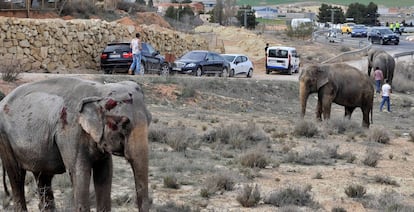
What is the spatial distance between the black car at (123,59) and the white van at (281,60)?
16047 millimetres

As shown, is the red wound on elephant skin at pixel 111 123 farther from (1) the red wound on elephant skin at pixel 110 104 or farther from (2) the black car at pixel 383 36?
(2) the black car at pixel 383 36

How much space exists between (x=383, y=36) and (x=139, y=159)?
247 ft

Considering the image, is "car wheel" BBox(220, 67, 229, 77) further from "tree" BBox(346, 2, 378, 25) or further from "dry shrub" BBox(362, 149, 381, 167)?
"tree" BBox(346, 2, 378, 25)

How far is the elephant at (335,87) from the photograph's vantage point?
23234 mm

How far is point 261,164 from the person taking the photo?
16.4 m

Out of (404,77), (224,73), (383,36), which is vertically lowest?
(404,77)

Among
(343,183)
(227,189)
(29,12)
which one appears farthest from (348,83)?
(29,12)

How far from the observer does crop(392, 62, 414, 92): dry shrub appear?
46312 mm

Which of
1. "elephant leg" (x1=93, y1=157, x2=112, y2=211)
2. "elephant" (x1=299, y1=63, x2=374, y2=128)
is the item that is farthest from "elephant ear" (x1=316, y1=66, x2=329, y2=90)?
"elephant leg" (x1=93, y1=157, x2=112, y2=211)

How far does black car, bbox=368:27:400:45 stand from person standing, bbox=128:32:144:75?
50422 millimetres

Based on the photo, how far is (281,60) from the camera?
168 feet

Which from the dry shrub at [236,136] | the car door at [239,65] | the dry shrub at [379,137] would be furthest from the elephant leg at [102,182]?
the car door at [239,65]

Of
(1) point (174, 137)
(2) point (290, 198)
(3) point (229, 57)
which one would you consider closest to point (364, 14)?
(3) point (229, 57)

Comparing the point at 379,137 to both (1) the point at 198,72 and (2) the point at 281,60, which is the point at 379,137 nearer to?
(1) the point at 198,72
